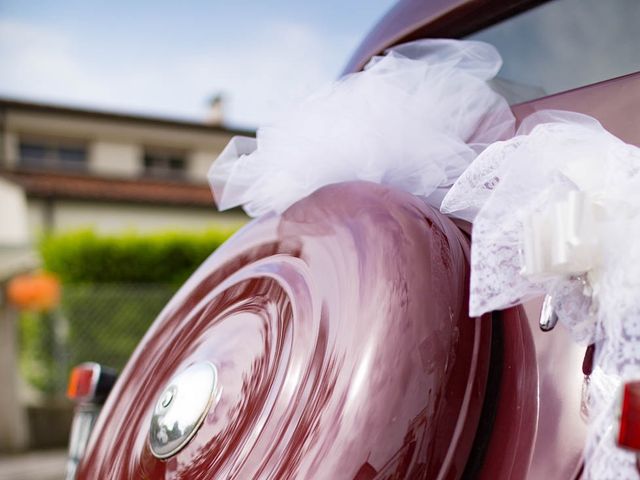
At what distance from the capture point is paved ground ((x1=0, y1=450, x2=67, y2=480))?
6691 millimetres

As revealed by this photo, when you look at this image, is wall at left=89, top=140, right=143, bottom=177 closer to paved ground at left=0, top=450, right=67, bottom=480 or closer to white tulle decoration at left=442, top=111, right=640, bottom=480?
paved ground at left=0, top=450, right=67, bottom=480

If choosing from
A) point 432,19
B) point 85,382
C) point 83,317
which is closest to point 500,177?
point 432,19

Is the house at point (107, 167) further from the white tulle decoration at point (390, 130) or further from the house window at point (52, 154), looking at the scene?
the white tulle decoration at point (390, 130)

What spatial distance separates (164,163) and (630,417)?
777 inches

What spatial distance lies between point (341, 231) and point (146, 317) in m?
7.86

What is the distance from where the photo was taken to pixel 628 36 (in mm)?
1508

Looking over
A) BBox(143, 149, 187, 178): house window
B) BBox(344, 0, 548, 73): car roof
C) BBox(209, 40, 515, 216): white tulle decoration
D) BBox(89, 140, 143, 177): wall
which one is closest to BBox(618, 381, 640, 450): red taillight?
BBox(209, 40, 515, 216): white tulle decoration

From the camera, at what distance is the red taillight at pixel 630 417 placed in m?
0.83

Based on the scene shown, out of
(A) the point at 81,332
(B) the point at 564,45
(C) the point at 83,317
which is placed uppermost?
(B) the point at 564,45

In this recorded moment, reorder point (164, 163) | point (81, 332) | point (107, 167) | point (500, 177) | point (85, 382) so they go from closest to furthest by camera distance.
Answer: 1. point (500, 177)
2. point (85, 382)
3. point (81, 332)
4. point (107, 167)
5. point (164, 163)

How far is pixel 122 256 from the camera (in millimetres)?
10203

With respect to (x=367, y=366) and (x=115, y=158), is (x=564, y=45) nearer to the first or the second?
(x=367, y=366)

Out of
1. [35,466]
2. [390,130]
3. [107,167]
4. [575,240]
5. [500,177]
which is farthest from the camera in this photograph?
[107,167]

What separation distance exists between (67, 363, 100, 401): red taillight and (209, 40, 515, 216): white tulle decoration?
0.84m
